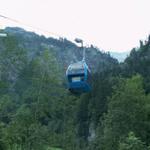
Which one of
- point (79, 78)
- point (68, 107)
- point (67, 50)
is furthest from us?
point (67, 50)

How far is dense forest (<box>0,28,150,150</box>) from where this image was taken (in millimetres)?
41781

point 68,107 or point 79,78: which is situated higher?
point 79,78

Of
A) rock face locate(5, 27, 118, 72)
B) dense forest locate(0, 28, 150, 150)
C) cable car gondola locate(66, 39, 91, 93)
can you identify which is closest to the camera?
cable car gondola locate(66, 39, 91, 93)

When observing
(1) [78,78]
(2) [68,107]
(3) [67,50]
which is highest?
(3) [67,50]

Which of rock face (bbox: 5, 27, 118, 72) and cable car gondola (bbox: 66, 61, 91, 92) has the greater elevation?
rock face (bbox: 5, 27, 118, 72)

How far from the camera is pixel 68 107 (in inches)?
2413

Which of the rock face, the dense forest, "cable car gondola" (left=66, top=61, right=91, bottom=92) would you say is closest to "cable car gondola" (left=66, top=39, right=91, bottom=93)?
"cable car gondola" (left=66, top=61, right=91, bottom=92)

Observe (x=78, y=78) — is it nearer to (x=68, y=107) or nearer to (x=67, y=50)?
(x=68, y=107)

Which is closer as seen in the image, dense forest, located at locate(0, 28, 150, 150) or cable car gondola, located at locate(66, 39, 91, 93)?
cable car gondola, located at locate(66, 39, 91, 93)

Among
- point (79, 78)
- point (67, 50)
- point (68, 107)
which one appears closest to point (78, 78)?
point (79, 78)

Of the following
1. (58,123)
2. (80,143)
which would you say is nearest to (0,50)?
(58,123)

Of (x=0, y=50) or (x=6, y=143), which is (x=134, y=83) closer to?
(x=6, y=143)

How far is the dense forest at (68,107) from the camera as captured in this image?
41.8 metres

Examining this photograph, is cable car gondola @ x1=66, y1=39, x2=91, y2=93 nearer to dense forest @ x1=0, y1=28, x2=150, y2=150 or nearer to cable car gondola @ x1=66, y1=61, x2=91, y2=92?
cable car gondola @ x1=66, y1=61, x2=91, y2=92
